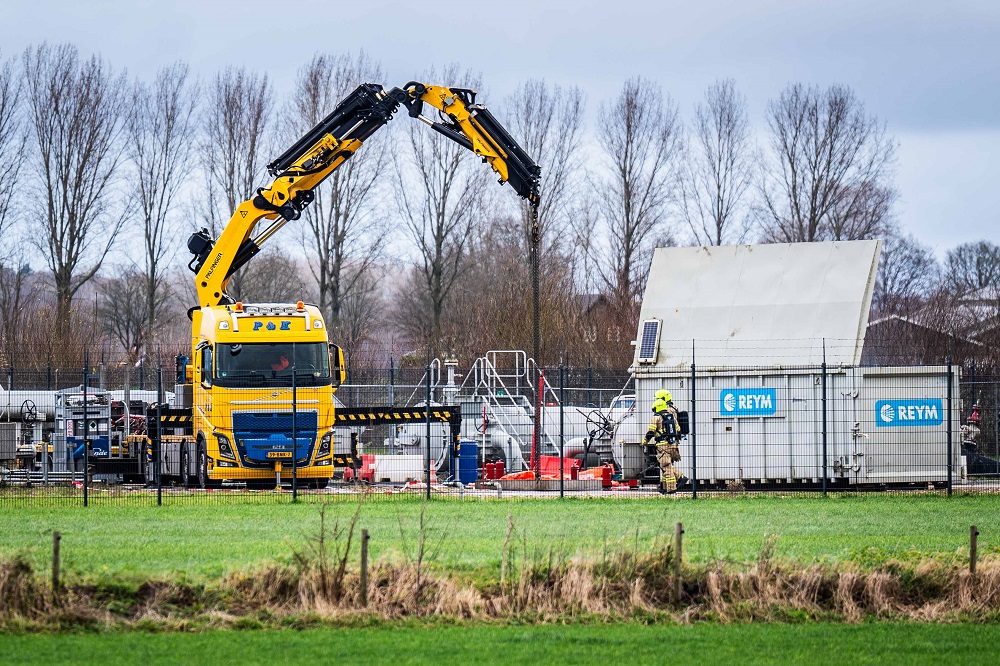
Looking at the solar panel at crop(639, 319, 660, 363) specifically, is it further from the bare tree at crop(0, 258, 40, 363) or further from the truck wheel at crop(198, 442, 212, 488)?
the bare tree at crop(0, 258, 40, 363)

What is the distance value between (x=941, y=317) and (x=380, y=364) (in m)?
22.8

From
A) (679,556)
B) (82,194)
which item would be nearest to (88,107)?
(82,194)

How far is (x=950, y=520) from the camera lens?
59.2 feet

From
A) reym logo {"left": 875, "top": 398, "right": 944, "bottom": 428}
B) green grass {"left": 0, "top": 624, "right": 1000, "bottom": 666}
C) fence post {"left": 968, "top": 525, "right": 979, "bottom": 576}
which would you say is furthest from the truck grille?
fence post {"left": 968, "top": 525, "right": 979, "bottom": 576}

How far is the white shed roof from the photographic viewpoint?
2534 centimetres

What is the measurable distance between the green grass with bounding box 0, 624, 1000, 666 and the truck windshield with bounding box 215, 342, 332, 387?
15.3 m

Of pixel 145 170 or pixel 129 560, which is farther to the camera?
pixel 145 170

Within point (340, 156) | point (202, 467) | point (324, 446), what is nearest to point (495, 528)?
point (324, 446)

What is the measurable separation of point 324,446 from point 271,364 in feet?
6.24

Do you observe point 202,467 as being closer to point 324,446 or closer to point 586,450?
point 324,446

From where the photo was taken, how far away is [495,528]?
16906mm

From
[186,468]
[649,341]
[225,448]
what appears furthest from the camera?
[186,468]

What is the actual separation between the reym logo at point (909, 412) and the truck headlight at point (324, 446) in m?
10.4

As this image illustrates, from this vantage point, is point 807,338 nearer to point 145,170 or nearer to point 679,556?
point 679,556
